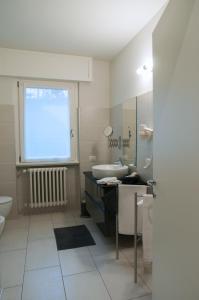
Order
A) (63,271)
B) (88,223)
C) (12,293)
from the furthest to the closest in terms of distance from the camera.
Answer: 1. (88,223)
2. (63,271)
3. (12,293)

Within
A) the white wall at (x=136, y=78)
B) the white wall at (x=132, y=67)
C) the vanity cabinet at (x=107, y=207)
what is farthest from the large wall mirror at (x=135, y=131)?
the vanity cabinet at (x=107, y=207)

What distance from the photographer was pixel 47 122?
11.1ft

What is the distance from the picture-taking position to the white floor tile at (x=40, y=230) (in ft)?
8.79

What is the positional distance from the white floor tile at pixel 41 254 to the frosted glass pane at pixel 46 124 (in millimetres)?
1322

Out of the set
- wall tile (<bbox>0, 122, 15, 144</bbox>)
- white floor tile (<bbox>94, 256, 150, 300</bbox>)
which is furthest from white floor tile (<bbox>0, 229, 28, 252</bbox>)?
wall tile (<bbox>0, 122, 15, 144</bbox>)

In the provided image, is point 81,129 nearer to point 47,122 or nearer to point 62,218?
point 47,122

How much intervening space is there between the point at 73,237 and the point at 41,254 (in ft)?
1.54

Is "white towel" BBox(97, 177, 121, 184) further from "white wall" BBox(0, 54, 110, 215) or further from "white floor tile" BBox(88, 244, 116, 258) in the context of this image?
"white wall" BBox(0, 54, 110, 215)

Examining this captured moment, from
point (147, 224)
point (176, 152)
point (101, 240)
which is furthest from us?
point (101, 240)

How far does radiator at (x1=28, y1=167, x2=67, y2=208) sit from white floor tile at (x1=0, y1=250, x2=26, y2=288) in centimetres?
109

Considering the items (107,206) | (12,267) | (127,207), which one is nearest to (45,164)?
(107,206)

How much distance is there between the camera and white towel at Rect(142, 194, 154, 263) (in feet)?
5.87

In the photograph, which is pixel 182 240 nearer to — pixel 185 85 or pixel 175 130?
pixel 175 130

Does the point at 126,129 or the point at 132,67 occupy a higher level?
the point at 132,67
